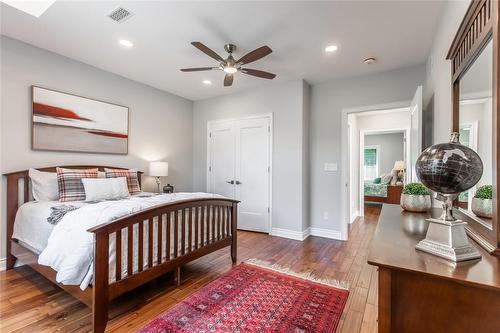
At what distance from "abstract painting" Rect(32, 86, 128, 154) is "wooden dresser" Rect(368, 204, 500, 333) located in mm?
3778

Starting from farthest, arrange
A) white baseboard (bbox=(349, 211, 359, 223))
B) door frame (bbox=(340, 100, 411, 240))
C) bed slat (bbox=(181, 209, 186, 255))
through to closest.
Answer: white baseboard (bbox=(349, 211, 359, 223)), door frame (bbox=(340, 100, 411, 240)), bed slat (bbox=(181, 209, 186, 255))

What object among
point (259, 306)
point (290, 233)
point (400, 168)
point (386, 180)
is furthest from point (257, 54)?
point (386, 180)

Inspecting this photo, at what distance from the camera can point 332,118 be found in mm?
4043

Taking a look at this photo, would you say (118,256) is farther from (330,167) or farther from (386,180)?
(386,180)

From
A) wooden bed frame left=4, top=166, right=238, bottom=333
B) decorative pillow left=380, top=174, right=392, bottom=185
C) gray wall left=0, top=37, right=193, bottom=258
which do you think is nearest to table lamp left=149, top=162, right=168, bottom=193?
gray wall left=0, top=37, right=193, bottom=258

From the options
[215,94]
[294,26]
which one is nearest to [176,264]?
[294,26]

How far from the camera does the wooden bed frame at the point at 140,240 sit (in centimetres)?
164

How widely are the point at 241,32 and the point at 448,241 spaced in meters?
2.56

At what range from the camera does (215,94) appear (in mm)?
4797

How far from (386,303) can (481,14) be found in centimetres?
145

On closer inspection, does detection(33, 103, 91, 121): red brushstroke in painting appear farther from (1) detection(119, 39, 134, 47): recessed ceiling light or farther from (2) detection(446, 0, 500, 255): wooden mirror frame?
(2) detection(446, 0, 500, 255): wooden mirror frame

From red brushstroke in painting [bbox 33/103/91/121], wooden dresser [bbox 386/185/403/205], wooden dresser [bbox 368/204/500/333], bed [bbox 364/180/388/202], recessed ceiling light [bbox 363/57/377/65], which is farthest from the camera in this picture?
bed [bbox 364/180/388/202]

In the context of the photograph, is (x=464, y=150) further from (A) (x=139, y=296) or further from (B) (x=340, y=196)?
(B) (x=340, y=196)

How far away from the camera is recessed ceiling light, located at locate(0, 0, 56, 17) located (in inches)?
86.2
